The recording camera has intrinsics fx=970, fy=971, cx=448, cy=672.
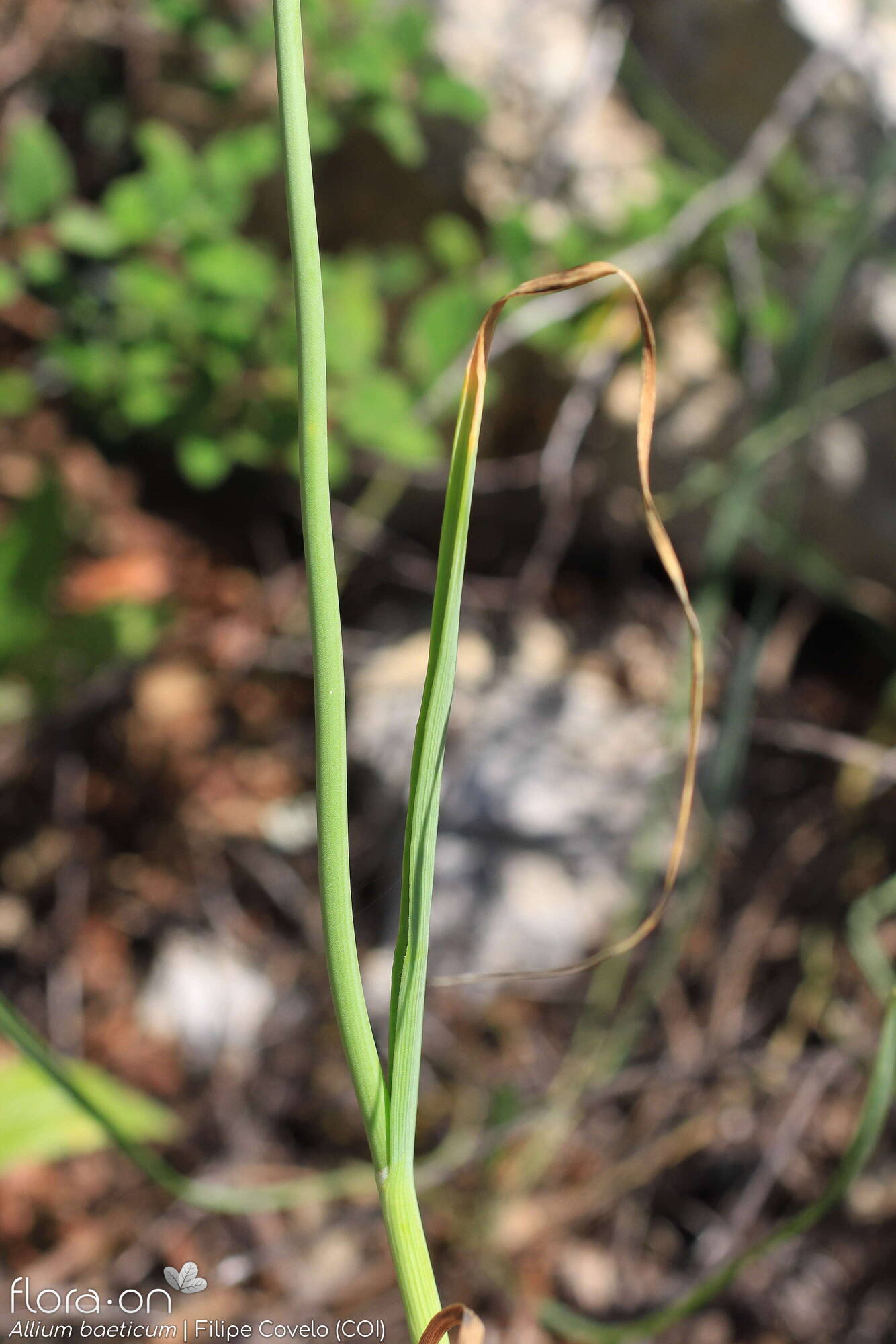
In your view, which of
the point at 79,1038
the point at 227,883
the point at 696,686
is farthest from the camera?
the point at 227,883

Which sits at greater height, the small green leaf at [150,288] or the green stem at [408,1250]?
the small green leaf at [150,288]

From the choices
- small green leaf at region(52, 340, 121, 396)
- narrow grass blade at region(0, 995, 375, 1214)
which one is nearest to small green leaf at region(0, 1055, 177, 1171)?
narrow grass blade at region(0, 995, 375, 1214)

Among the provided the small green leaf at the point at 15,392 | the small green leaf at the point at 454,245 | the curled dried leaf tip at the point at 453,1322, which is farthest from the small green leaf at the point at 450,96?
the curled dried leaf tip at the point at 453,1322

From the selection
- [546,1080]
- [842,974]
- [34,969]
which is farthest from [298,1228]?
[842,974]

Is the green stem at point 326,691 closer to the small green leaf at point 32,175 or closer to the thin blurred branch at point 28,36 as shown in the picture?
the small green leaf at point 32,175

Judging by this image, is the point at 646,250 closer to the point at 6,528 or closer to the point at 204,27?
the point at 204,27

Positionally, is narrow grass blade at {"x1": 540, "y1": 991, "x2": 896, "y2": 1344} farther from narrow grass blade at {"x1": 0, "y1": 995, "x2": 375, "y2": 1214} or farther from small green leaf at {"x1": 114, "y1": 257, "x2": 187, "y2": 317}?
small green leaf at {"x1": 114, "y1": 257, "x2": 187, "y2": 317}
